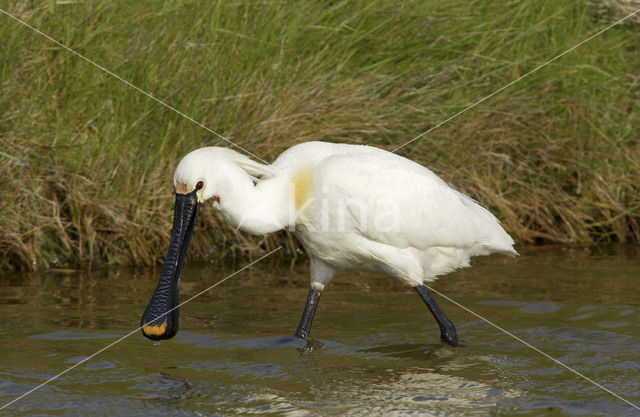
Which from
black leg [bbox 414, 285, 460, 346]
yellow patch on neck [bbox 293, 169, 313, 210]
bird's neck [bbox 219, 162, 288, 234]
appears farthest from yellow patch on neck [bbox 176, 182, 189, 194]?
black leg [bbox 414, 285, 460, 346]

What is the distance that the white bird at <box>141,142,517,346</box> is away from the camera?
570 cm

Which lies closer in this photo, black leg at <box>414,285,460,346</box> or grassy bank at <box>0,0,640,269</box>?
black leg at <box>414,285,460,346</box>

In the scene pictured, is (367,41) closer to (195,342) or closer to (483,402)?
(195,342)

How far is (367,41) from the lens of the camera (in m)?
8.93

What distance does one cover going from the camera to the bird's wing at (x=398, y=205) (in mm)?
5875

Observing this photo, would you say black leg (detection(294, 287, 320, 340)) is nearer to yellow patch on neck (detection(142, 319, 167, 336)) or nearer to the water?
the water

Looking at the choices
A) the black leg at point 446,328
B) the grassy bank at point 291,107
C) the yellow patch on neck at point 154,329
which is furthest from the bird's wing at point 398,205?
the grassy bank at point 291,107

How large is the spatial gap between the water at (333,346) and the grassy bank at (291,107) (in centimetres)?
46
